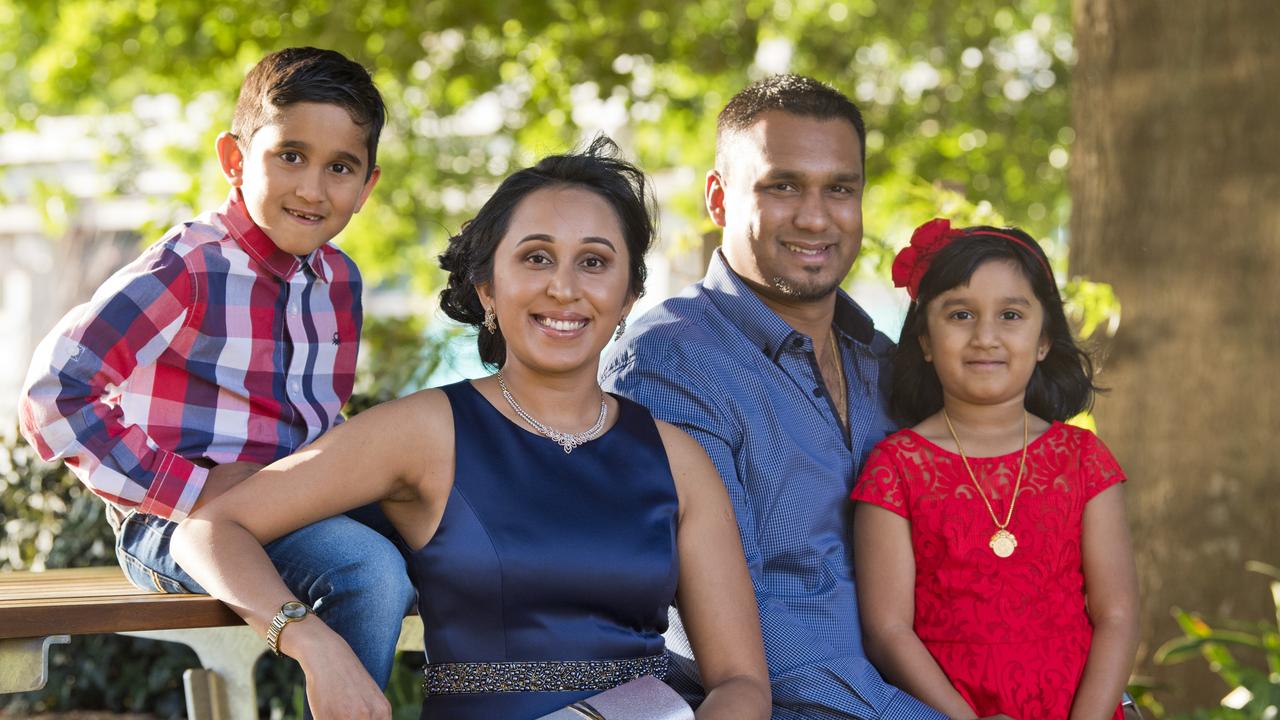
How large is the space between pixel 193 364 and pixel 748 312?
133 centimetres

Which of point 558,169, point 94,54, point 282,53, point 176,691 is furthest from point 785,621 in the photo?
point 94,54

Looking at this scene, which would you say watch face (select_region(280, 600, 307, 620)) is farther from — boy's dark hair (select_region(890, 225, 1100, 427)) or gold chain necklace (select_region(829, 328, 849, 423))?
boy's dark hair (select_region(890, 225, 1100, 427))

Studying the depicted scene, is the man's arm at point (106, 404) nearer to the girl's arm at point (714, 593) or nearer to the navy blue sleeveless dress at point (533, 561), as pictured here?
the navy blue sleeveless dress at point (533, 561)

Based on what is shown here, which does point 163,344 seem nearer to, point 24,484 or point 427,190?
point 24,484

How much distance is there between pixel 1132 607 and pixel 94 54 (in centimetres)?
848

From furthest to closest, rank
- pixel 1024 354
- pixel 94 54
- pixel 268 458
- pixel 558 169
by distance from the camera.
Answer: pixel 94 54 → pixel 1024 354 → pixel 268 458 → pixel 558 169

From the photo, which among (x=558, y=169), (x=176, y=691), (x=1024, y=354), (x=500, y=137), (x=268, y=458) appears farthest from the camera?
(x=500, y=137)

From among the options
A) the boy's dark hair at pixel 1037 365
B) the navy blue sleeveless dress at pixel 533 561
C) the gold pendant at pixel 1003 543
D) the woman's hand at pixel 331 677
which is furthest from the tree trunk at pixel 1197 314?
the woman's hand at pixel 331 677

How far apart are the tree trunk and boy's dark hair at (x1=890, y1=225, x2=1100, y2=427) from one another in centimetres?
205

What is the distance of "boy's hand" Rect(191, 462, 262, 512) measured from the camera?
2.81 m

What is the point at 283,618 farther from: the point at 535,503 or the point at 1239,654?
the point at 1239,654

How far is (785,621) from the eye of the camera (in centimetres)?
313

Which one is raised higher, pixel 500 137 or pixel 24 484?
pixel 500 137

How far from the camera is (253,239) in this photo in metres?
3.09
